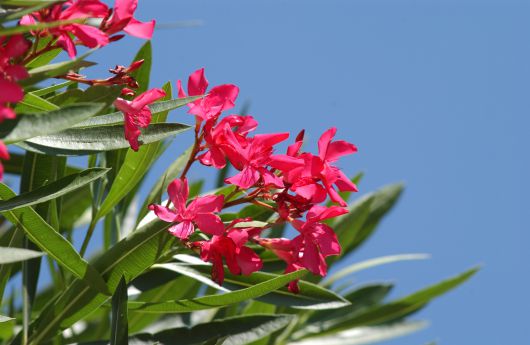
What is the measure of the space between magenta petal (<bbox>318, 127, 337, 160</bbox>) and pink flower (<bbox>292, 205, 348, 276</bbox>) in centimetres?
7

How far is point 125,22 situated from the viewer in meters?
1.10

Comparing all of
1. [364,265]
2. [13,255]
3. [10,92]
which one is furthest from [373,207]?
[10,92]

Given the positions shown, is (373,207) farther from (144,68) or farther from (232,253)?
(232,253)

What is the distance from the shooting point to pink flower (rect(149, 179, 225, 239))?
1.21 meters

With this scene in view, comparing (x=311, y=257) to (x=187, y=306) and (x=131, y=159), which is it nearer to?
(x=187, y=306)

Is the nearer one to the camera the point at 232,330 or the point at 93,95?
the point at 93,95

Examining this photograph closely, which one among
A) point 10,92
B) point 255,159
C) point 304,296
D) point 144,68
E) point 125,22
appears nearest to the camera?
point 10,92

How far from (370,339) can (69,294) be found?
1.01 metres

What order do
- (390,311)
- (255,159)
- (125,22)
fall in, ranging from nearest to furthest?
1. (125,22)
2. (255,159)
3. (390,311)

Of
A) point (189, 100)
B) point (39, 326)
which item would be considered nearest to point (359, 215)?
point (39, 326)

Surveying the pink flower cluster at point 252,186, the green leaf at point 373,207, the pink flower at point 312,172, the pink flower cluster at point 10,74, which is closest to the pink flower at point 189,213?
the pink flower cluster at point 252,186

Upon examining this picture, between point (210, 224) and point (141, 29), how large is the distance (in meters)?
0.27

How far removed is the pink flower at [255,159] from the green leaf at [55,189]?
0.57ft

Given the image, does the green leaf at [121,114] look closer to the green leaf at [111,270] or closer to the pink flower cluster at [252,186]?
the pink flower cluster at [252,186]
